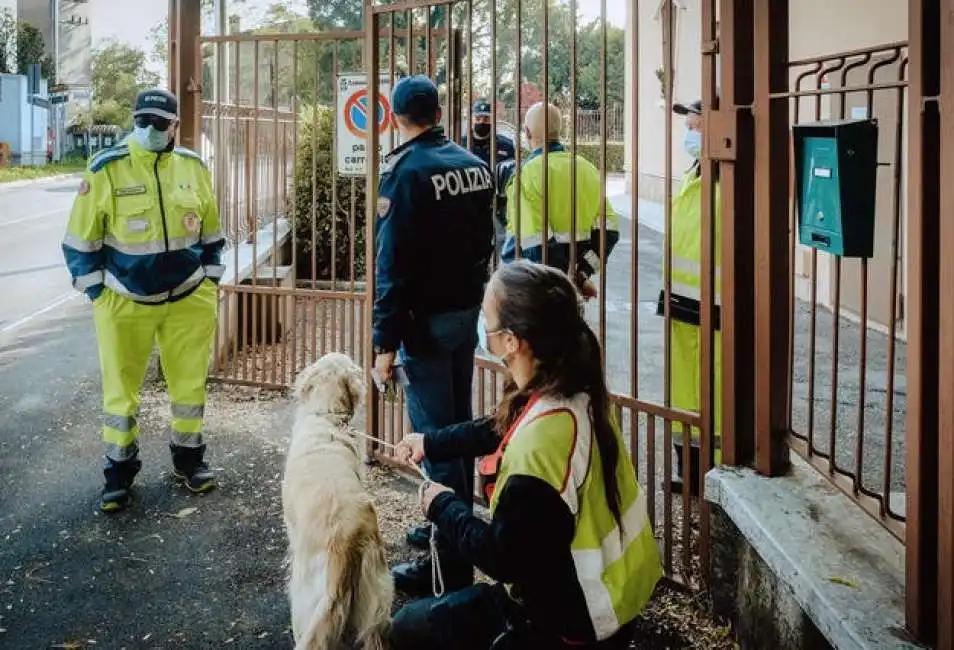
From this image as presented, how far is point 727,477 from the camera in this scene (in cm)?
344

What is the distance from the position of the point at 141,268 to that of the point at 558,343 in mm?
3234

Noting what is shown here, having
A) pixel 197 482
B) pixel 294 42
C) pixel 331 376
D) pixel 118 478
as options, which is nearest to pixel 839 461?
pixel 331 376

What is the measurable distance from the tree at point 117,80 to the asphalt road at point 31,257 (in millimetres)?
38870

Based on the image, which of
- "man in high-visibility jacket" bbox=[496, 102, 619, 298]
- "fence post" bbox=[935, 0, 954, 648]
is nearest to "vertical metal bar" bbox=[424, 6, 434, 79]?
"man in high-visibility jacket" bbox=[496, 102, 619, 298]

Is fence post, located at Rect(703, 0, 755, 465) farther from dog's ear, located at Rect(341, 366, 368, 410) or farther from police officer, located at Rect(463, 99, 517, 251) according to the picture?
police officer, located at Rect(463, 99, 517, 251)

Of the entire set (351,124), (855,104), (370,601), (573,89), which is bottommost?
(370,601)

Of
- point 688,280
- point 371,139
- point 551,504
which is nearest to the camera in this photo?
point 551,504

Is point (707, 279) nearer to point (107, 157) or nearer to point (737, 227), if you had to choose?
point (737, 227)

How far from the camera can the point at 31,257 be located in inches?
642

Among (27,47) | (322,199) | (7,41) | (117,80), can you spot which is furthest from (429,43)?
(117,80)

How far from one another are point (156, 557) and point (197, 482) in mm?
862

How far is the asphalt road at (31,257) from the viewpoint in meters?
12.1

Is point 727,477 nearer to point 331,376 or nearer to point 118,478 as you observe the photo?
point 331,376

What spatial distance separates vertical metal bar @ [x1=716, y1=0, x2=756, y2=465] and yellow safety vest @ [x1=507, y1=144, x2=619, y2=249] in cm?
155
